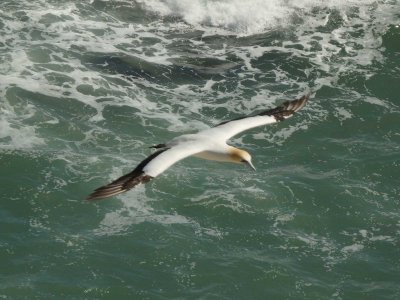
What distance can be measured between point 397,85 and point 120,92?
6880 millimetres

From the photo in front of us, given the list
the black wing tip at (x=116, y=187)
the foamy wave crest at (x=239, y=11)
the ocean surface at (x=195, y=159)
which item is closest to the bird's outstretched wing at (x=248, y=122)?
the ocean surface at (x=195, y=159)

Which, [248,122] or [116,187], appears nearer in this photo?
[116,187]

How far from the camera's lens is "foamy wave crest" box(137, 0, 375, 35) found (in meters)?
23.6

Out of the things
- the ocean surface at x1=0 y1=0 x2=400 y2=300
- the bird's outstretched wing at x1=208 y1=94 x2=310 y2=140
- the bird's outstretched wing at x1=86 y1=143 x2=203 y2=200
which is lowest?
the ocean surface at x1=0 y1=0 x2=400 y2=300

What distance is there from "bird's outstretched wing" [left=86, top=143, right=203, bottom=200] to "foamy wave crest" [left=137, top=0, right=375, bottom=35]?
11.6 meters

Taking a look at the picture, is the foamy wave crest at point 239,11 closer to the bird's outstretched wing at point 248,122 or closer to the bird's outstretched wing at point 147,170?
the bird's outstretched wing at point 248,122

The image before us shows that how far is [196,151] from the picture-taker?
12141 millimetres

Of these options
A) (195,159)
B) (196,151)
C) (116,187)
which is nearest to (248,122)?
(196,151)

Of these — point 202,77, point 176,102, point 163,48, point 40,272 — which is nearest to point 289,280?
point 40,272

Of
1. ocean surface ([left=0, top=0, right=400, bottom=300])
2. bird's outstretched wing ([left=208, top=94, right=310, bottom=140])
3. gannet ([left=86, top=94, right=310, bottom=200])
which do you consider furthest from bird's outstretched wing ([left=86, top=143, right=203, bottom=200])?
ocean surface ([left=0, top=0, right=400, bottom=300])

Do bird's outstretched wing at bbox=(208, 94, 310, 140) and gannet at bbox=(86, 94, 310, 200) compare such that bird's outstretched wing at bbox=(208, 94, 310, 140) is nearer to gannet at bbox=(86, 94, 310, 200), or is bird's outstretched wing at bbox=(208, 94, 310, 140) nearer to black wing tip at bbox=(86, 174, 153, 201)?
gannet at bbox=(86, 94, 310, 200)

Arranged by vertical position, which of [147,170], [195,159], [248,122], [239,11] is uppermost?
[147,170]

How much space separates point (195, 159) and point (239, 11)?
29.0 ft

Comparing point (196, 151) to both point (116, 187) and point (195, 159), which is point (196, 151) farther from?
point (195, 159)
